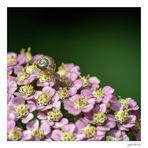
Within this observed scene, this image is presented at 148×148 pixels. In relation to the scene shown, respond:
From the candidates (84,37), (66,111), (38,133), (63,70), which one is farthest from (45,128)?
(84,37)

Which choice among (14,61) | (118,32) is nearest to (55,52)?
(118,32)

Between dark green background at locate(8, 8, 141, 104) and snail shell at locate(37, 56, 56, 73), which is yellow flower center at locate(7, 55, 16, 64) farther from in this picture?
dark green background at locate(8, 8, 141, 104)

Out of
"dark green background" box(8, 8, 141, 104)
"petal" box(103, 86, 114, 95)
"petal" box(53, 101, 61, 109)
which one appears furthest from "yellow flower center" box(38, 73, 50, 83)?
"dark green background" box(8, 8, 141, 104)

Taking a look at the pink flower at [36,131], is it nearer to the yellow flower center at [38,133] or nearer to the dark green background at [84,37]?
the yellow flower center at [38,133]

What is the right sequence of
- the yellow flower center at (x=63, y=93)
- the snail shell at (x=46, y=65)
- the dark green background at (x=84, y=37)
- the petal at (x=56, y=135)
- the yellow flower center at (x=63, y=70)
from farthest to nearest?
the dark green background at (x=84, y=37), the yellow flower center at (x=63, y=70), the snail shell at (x=46, y=65), the yellow flower center at (x=63, y=93), the petal at (x=56, y=135)

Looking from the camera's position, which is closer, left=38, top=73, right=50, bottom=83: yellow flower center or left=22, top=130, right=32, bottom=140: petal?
left=22, top=130, right=32, bottom=140: petal

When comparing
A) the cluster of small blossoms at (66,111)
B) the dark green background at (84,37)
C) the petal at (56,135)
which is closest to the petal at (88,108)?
the cluster of small blossoms at (66,111)
